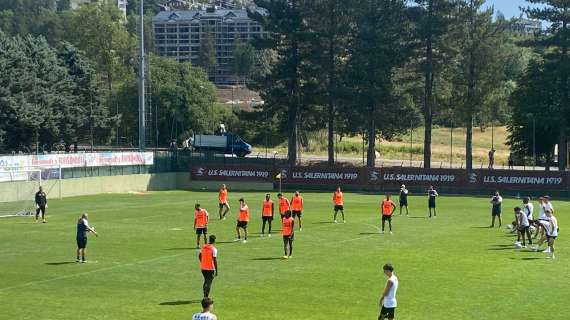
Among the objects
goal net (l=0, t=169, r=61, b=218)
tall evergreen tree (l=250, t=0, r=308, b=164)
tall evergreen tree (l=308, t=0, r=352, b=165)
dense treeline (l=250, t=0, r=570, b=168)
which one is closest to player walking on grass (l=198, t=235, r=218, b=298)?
goal net (l=0, t=169, r=61, b=218)

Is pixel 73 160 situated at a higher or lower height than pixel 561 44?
lower

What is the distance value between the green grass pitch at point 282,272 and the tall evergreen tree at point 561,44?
3395cm

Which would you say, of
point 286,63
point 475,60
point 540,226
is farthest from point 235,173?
point 540,226

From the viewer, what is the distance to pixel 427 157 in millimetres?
83688

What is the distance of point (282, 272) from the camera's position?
30.0 meters

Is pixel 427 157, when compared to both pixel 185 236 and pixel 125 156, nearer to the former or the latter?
pixel 125 156

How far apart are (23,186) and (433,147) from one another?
75.6 m

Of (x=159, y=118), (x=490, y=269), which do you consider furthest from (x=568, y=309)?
(x=159, y=118)

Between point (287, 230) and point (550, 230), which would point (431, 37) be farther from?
point (287, 230)

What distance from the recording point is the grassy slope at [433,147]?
11444 centimetres

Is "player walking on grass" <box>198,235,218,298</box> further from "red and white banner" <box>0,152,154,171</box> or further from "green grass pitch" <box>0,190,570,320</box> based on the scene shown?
"red and white banner" <box>0,152,154,171</box>

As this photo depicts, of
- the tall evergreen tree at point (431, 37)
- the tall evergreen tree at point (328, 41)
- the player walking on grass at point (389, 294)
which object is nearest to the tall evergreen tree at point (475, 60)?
the tall evergreen tree at point (431, 37)

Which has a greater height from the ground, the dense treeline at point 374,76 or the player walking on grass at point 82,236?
the dense treeline at point 374,76

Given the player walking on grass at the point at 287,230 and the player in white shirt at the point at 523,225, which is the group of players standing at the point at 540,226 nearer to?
the player in white shirt at the point at 523,225
